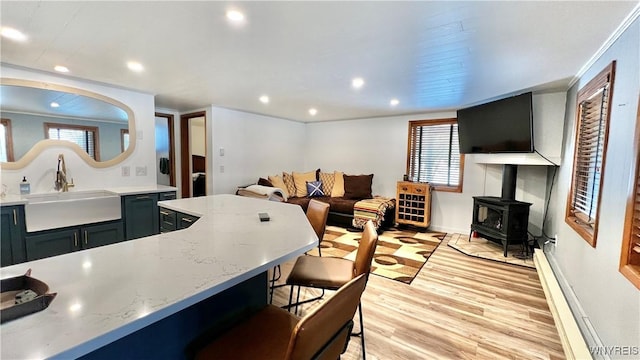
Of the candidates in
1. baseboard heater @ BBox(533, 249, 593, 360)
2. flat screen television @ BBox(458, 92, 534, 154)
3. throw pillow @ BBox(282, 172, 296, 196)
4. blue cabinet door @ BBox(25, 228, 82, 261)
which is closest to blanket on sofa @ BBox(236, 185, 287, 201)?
throw pillow @ BBox(282, 172, 296, 196)

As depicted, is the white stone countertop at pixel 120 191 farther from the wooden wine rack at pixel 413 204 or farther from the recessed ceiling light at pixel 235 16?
the wooden wine rack at pixel 413 204

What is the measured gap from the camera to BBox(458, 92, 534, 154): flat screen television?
3.14 meters

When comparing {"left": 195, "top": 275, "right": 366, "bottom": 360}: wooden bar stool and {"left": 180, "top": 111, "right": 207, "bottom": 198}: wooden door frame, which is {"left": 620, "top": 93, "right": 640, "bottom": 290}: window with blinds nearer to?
{"left": 195, "top": 275, "right": 366, "bottom": 360}: wooden bar stool

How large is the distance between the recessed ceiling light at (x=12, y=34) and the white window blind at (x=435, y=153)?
494cm

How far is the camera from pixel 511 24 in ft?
5.44

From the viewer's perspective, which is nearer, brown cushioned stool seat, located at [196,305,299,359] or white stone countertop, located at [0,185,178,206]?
brown cushioned stool seat, located at [196,305,299,359]

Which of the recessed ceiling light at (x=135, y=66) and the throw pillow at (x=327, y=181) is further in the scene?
the throw pillow at (x=327, y=181)

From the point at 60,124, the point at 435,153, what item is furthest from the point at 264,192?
the point at 435,153

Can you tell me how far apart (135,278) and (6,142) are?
313 cm

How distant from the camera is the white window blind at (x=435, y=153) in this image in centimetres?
473

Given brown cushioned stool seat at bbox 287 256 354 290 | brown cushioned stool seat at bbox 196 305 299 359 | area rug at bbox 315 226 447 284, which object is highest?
brown cushioned stool seat at bbox 196 305 299 359

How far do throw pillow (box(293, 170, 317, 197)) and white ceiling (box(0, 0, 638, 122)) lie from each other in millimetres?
2628

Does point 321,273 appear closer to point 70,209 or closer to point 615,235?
point 615,235

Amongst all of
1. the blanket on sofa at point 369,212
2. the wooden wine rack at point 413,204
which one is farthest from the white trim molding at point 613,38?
the blanket on sofa at point 369,212
